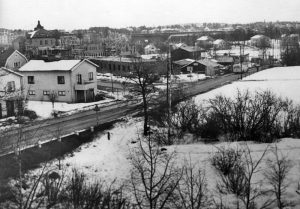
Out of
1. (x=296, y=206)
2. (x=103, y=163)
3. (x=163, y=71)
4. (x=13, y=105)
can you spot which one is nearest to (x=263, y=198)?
(x=296, y=206)

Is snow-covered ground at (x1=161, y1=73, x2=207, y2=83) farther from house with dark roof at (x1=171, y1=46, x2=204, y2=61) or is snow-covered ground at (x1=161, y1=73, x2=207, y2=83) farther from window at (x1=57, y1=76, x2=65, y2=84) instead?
house with dark roof at (x1=171, y1=46, x2=204, y2=61)

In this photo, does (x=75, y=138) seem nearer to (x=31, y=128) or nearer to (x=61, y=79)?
(x=31, y=128)

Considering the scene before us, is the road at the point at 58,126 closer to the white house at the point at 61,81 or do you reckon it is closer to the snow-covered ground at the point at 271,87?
the white house at the point at 61,81

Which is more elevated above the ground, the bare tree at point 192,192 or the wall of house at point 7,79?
the wall of house at point 7,79

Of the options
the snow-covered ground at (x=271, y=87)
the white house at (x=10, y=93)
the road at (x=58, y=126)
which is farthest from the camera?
the snow-covered ground at (x=271, y=87)

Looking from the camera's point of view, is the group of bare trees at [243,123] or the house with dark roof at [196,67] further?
the house with dark roof at [196,67]

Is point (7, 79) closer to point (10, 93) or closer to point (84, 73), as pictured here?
point (10, 93)

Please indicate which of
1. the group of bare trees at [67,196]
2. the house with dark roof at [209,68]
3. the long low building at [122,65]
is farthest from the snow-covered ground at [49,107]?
the house with dark roof at [209,68]
